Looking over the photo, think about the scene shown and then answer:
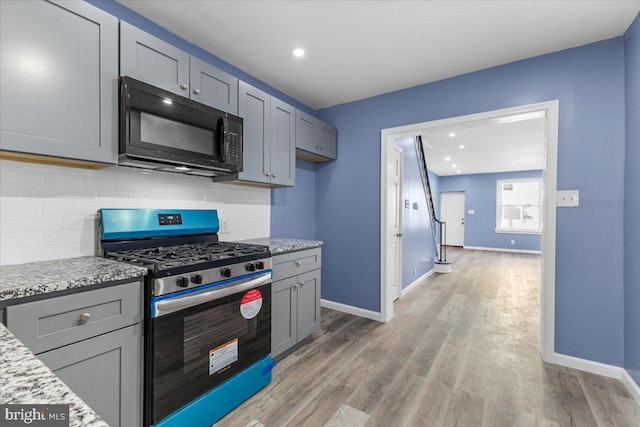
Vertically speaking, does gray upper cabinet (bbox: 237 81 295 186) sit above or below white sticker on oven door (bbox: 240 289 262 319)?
above

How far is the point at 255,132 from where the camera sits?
102 inches

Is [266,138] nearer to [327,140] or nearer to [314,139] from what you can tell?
[314,139]

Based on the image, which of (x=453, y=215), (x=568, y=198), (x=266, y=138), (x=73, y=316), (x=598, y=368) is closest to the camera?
(x=73, y=316)

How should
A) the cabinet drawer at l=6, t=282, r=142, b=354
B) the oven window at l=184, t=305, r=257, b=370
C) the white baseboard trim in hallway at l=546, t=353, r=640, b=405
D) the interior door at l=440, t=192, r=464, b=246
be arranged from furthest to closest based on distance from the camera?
the interior door at l=440, t=192, r=464, b=246 → the white baseboard trim in hallway at l=546, t=353, r=640, b=405 → the oven window at l=184, t=305, r=257, b=370 → the cabinet drawer at l=6, t=282, r=142, b=354

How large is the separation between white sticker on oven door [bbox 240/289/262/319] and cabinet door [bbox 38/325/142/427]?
630 millimetres

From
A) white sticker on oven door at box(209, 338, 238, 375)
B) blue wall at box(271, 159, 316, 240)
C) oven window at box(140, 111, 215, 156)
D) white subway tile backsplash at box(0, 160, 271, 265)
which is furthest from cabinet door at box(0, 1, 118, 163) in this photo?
blue wall at box(271, 159, 316, 240)

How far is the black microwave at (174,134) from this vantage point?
1.72 meters

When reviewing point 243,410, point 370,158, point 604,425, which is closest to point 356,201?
point 370,158

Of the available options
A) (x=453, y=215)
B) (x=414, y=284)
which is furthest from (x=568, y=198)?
(x=453, y=215)

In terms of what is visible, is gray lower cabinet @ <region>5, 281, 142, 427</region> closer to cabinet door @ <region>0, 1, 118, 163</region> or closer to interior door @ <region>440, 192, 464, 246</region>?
cabinet door @ <region>0, 1, 118, 163</region>

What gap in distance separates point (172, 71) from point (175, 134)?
0.43 metres

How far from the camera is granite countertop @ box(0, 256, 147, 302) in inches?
45.1

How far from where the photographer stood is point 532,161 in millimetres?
7750

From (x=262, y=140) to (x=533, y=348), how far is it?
10.3ft
